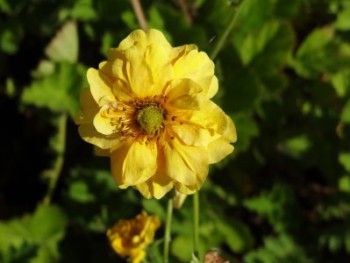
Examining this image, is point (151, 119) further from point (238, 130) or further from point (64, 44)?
point (64, 44)

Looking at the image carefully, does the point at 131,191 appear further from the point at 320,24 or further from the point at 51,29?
the point at 320,24

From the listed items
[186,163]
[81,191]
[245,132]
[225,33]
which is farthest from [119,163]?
[81,191]

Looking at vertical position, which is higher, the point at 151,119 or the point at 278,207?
the point at 151,119

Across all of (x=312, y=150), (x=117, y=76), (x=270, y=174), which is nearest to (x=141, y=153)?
(x=117, y=76)

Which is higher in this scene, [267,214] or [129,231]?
[129,231]

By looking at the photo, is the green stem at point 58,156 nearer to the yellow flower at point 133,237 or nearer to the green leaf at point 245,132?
the green leaf at point 245,132

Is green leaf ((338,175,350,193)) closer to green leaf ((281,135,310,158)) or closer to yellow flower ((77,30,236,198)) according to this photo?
green leaf ((281,135,310,158))

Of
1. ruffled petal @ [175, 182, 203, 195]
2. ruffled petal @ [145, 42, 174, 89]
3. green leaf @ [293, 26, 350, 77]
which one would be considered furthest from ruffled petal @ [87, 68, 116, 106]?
green leaf @ [293, 26, 350, 77]
